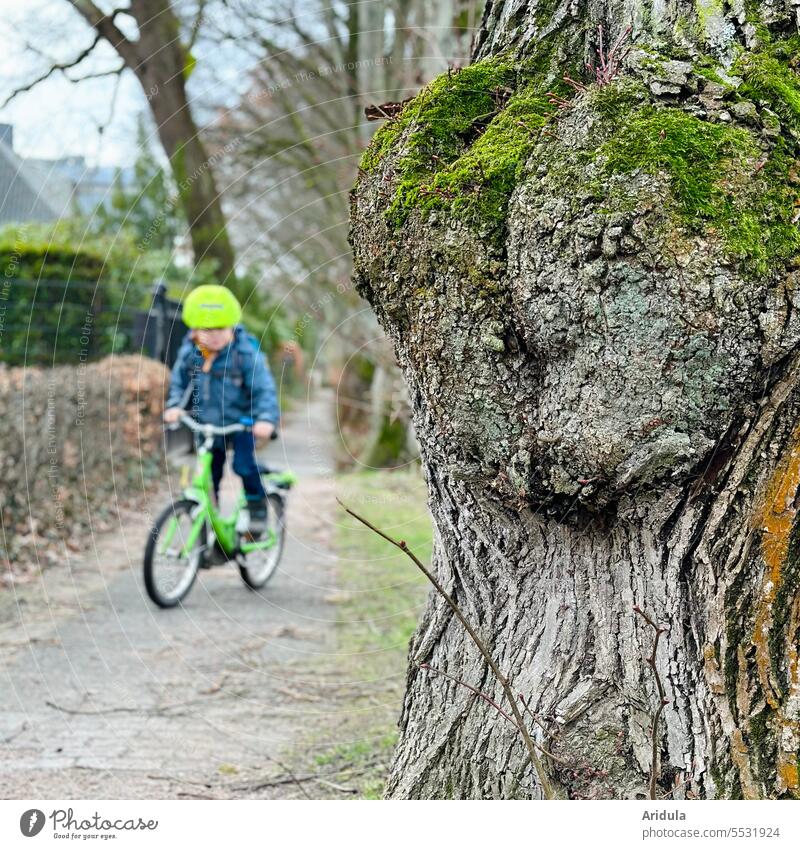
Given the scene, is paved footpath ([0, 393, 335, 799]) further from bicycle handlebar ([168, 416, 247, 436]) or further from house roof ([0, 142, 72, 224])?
house roof ([0, 142, 72, 224])

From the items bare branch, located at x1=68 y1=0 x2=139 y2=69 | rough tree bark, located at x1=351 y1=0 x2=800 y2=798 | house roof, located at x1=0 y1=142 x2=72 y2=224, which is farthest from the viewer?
bare branch, located at x1=68 y1=0 x2=139 y2=69

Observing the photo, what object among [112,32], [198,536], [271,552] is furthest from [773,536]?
[112,32]

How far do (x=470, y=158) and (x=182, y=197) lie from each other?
9.85 meters

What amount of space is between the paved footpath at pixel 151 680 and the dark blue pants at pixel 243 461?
30.1 inches

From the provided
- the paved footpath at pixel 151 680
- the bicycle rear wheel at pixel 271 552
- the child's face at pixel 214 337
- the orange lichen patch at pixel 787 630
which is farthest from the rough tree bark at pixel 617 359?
the bicycle rear wheel at pixel 271 552

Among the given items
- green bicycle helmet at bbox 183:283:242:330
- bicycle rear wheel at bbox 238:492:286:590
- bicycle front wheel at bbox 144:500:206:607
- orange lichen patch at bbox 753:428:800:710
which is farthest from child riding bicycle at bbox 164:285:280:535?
orange lichen patch at bbox 753:428:800:710

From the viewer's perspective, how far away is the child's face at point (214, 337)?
5500 millimetres

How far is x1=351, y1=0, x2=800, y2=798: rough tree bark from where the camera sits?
1.79 m

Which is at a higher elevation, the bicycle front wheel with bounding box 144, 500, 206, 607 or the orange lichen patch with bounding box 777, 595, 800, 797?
the orange lichen patch with bounding box 777, 595, 800, 797

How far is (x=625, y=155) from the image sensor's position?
1810mm

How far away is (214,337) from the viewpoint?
18.2ft

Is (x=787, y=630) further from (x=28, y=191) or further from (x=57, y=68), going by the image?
(x=28, y=191)

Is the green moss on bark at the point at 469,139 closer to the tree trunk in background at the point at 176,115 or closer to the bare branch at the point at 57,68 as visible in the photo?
the bare branch at the point at 57,68
